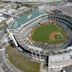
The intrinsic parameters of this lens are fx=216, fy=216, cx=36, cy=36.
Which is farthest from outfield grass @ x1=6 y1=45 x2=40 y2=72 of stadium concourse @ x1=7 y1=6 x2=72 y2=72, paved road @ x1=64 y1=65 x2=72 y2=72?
paved road @ x1=64 y1=65 x2=72 y2=72

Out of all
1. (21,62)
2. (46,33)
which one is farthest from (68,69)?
(46,33)

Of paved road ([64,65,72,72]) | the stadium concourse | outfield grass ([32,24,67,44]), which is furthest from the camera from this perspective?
outfield grass ([32,24,67,44])

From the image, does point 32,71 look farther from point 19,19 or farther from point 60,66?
point 19,19

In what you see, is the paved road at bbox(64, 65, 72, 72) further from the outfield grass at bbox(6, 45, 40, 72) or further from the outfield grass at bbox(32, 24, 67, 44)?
the outfield grass at bbox(32, 24, 67, 44)

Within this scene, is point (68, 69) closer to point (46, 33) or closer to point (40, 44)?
point (40, 44)

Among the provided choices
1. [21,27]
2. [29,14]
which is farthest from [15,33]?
[29,14]
